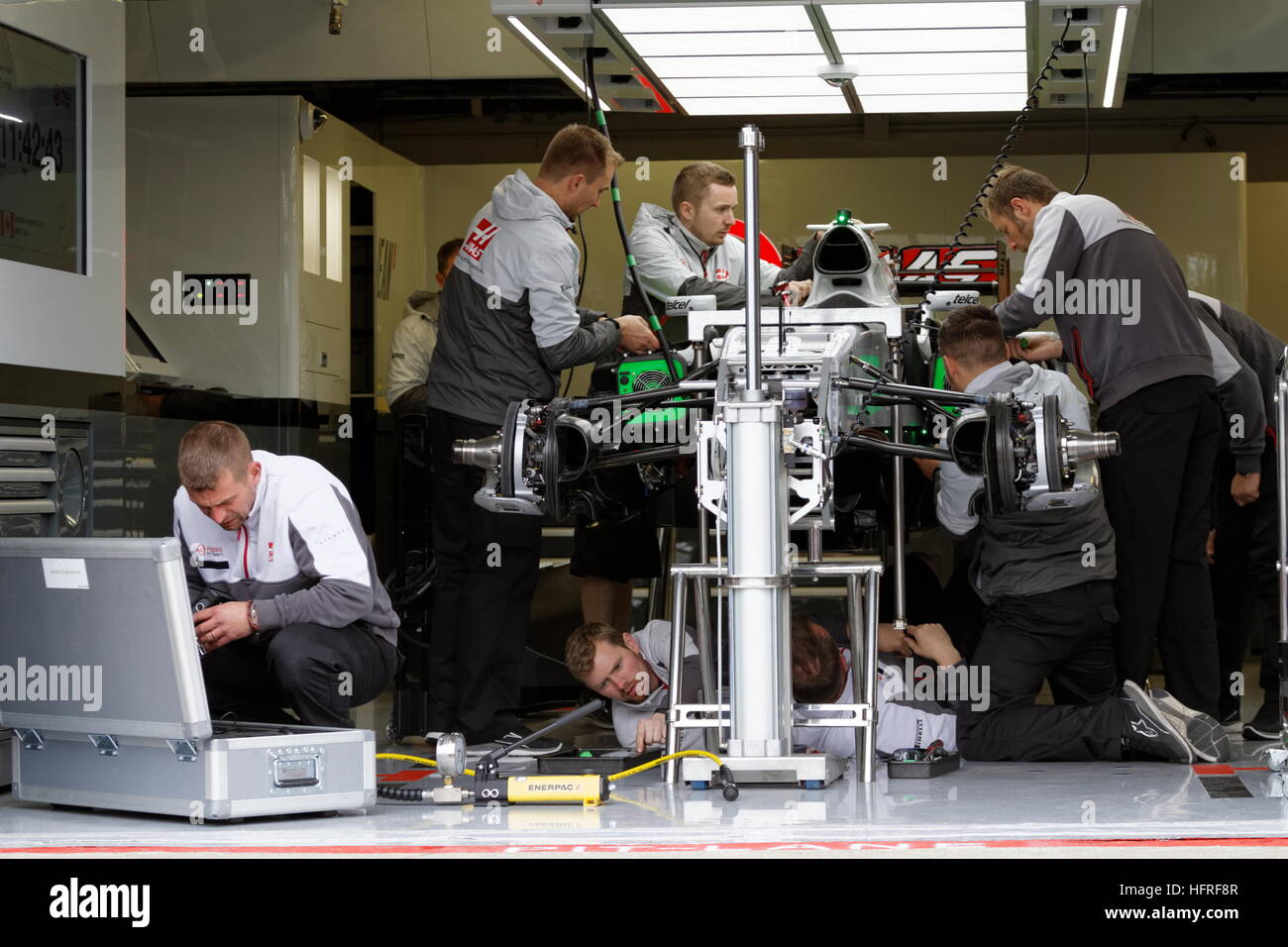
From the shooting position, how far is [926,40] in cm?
505

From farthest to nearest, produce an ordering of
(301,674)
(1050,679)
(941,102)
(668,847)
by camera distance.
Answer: (941,102) < (1050,679) < (301,674) < (668,847)

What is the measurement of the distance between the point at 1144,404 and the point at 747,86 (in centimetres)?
189

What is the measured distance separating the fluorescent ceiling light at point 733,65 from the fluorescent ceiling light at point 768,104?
380 millimetres

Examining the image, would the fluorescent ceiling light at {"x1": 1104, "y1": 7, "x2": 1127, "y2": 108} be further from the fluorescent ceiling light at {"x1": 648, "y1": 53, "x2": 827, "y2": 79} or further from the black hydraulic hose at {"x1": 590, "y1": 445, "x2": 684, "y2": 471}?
the black hydraulic hose at {"x1": 590, "y1": 445, "x2": 684, "y2": 471}

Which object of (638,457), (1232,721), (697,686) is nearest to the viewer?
(638,457)

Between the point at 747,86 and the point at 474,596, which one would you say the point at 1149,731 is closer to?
the point at 474,596

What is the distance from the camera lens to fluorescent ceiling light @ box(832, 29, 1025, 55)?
16.3 feet

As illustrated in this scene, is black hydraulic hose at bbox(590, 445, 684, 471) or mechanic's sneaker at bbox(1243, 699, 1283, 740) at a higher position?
black hydraulic hose at bbox(590, 445, 684, 471)

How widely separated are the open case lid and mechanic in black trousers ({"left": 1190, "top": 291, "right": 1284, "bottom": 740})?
347cm

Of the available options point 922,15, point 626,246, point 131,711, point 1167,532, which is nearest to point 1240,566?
point 1167,532

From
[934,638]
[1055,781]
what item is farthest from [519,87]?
[1055,781]

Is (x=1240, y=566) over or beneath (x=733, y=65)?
beneath

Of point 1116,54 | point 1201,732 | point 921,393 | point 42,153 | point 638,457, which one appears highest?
point 1116,54

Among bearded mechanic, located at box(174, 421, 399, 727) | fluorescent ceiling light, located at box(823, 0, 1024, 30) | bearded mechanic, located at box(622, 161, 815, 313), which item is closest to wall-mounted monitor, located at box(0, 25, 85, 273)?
bearded mechanic, located at box(174, 421, 399, 727)
